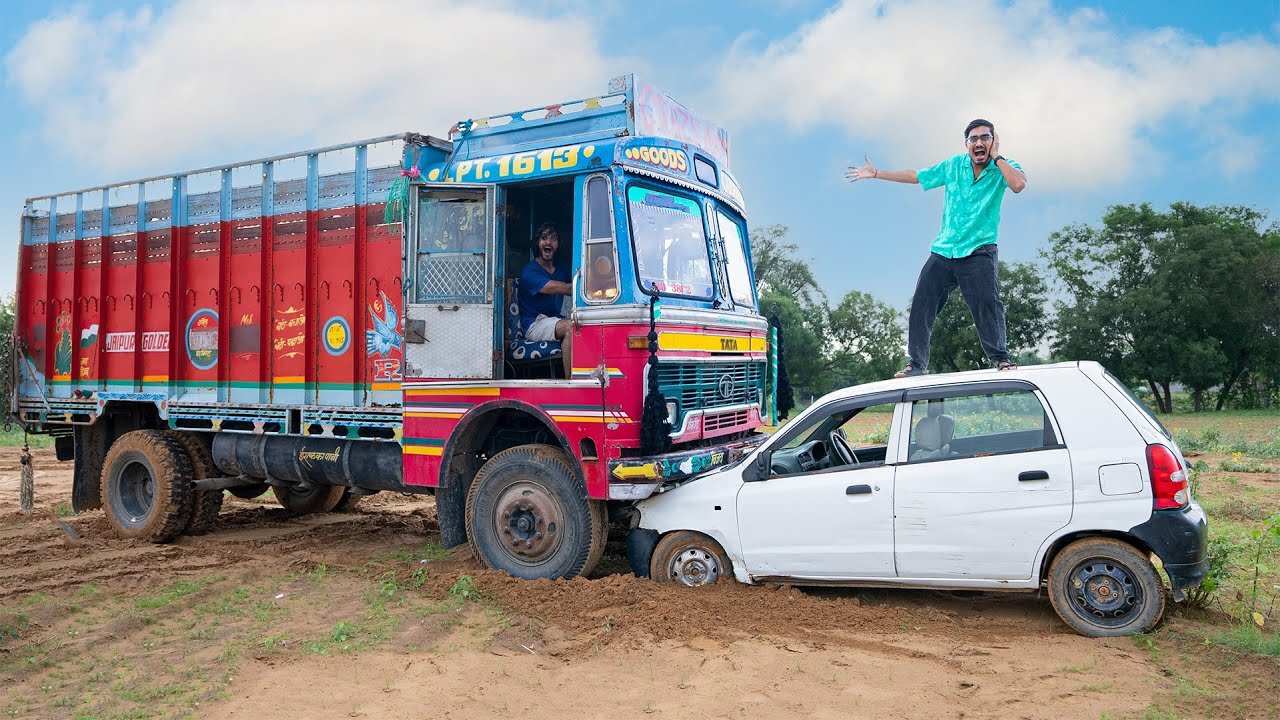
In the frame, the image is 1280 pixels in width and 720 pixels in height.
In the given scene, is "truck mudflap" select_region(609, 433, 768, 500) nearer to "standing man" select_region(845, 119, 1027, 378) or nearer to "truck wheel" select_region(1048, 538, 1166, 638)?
"standing man" select_region(845, 119, 1027, 378)

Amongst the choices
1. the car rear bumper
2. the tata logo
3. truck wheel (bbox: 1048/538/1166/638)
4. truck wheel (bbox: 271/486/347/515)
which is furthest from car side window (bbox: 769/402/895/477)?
truck wheel (bbox: 271/486/347/515)

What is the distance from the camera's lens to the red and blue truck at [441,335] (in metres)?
6.82

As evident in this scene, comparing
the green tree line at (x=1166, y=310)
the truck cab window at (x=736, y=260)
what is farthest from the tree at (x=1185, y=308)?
the truck cab window at (x=736, y=260)

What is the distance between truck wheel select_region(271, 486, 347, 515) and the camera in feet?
36.2

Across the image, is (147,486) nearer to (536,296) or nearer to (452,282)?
(452,282)

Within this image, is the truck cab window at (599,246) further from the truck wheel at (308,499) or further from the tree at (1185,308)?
the tree at (1185,308)

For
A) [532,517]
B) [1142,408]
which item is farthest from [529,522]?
[1142,408]

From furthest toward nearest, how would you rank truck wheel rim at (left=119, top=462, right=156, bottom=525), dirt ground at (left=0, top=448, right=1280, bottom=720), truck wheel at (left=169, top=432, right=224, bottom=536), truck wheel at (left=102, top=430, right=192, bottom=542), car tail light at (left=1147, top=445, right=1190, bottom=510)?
1. truck wheel rim at (left=119, top=462, right=156, bottom=525)
2. truck wheel at (left=169, top=432, right=224, bottom=536)
3. truck wheel at (left=102, top=430, right=192, bottom=542)
4. car tail light at (left=1147, top=445, right=1190, bottom=510)
5. dirt ground at (left=0, top=448, right=1280, bottom=720)

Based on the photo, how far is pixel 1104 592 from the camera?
551 cm

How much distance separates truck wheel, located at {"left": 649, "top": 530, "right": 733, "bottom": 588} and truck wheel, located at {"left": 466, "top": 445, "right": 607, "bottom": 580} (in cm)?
50

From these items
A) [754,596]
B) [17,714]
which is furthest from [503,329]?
[17,714]

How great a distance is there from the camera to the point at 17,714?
195 inches

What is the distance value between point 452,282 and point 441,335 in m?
0.42

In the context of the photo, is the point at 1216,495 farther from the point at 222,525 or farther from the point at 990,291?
the point at 222,525
